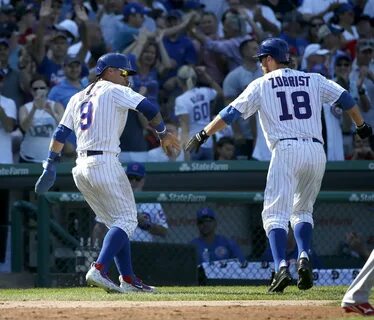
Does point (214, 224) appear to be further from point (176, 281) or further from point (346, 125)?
point (346, 125)

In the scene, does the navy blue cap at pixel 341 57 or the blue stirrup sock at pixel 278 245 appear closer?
the blue stirrup sock at pixel 278 245

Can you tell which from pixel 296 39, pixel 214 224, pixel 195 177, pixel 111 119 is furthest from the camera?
pixel 296 39

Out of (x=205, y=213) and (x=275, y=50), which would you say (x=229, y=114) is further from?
(x=205, y=213)

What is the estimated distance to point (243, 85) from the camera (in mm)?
13430

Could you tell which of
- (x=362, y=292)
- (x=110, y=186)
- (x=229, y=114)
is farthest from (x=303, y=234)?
(x=362, y=292)

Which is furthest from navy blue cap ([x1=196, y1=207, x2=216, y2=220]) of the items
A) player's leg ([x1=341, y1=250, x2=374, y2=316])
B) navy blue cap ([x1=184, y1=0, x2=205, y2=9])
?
player's leg ([x1=341, y1=250, x2=374, y2=316])


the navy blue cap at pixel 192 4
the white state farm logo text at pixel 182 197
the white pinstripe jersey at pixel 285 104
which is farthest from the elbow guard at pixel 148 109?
the navy blue cap at pixel 192 4

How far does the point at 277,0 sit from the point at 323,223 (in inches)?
185

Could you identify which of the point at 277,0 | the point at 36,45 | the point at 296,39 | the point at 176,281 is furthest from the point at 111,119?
the point at 277,0

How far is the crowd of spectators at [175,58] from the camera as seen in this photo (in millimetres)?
12766

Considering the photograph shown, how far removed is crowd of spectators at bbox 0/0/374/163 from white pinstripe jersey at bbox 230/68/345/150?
4050 mm

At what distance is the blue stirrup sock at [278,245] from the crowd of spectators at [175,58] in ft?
13.9

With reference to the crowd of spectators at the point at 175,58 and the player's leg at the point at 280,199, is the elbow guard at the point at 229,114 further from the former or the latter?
the crowd of spectators at the point at 175,58

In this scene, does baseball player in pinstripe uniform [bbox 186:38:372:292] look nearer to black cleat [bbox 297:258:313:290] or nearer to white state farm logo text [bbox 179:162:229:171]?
black cleat [bbox 297:258:313:290]
